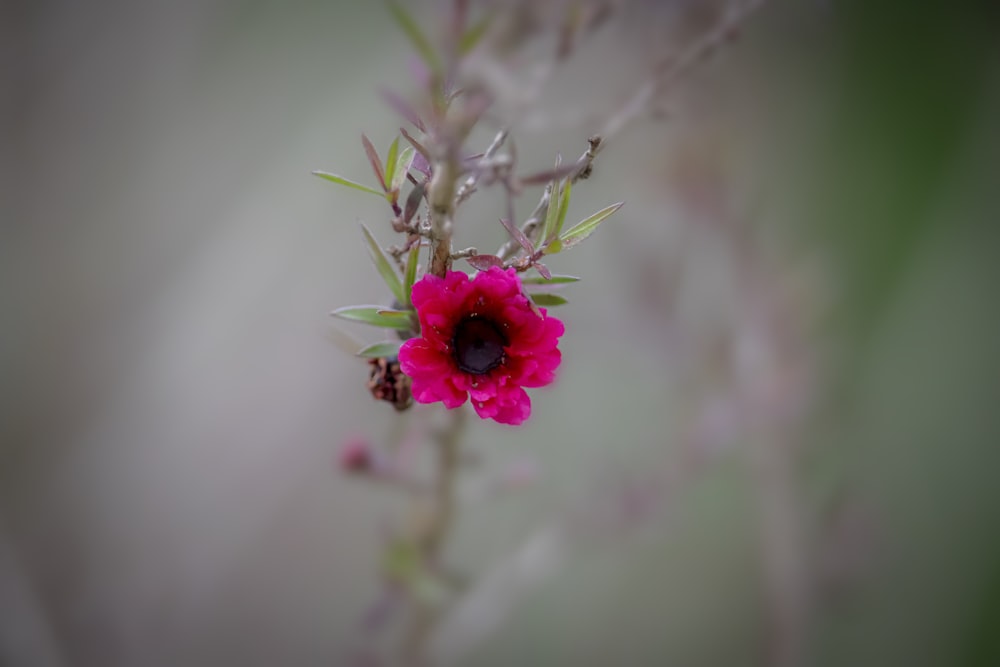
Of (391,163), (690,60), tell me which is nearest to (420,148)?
(391,163)

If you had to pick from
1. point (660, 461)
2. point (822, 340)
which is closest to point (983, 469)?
point (822, 340)

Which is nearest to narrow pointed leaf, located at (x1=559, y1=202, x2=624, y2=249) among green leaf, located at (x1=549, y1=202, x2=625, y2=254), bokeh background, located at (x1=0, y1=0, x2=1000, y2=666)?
green leaf, located at (x1=549, y1=202, x2=625, y2=254)

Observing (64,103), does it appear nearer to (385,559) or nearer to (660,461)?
(385,559)

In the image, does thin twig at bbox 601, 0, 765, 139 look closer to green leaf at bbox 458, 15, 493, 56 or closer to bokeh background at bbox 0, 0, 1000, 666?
green leaf at bbox 458, 15, 493, 56

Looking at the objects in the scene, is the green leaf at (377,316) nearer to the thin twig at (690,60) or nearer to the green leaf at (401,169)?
the green leaf at (401,169)

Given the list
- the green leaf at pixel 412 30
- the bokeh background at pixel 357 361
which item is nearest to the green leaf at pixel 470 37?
the green leaf at pixel 412 30

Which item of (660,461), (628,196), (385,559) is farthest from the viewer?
(660,461)

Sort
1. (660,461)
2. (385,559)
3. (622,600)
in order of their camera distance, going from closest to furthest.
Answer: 1. (385,559)
2. (660,461)
3. (622,600)
